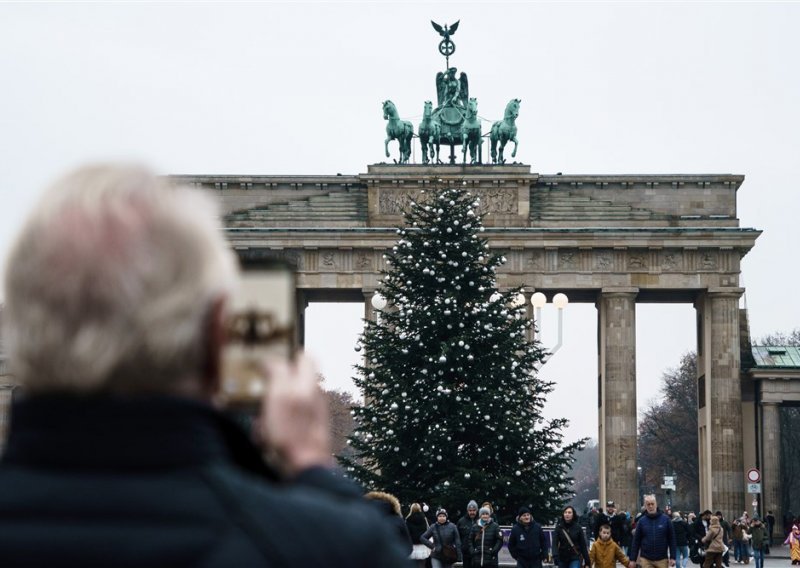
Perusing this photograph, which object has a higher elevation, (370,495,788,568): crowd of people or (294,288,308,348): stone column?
(294,288,308,348): stone column

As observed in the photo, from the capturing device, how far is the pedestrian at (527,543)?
87.9 feet

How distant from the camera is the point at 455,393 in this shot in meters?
36.7

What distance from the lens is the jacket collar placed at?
2549 millimetres

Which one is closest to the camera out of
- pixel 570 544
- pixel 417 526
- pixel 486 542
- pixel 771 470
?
pixel 417 526

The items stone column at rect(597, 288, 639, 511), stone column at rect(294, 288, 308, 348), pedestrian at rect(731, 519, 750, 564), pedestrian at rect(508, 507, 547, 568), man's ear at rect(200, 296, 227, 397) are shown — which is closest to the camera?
man's ear at rect(200, 296, 227, 397)

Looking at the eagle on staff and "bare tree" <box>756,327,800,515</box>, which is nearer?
the eagle on staff

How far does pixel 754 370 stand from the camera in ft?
259

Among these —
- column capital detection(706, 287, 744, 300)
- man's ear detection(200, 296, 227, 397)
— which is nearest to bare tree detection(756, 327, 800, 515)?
column capital detection(706, 287, 744, 300)

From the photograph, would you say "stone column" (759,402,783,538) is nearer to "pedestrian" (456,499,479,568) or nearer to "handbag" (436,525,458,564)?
"pedestrian" (456,499,479,568)

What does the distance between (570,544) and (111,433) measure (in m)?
25.6

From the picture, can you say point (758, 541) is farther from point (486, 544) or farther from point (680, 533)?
point (486, 544)

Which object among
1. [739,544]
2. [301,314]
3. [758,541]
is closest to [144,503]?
[758,541]

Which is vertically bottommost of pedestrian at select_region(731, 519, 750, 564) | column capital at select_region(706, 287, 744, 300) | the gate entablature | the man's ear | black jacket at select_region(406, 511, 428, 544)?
pedestrian at select_region(731, 519, 750, 564)

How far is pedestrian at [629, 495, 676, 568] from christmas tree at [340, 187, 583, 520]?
1095cm
